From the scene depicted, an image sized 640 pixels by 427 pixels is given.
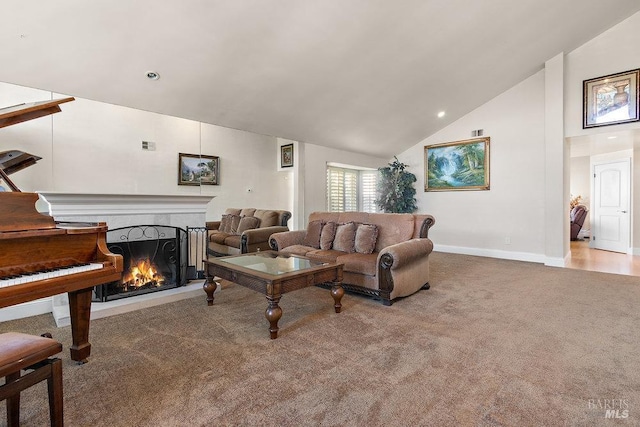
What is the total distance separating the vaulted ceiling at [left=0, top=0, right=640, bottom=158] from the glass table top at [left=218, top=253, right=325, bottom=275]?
2.20 meters

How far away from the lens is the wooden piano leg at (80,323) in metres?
2.01

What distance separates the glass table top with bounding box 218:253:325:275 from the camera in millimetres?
2869

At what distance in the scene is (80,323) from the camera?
206 cm

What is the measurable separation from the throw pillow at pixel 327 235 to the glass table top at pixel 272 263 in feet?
2.29

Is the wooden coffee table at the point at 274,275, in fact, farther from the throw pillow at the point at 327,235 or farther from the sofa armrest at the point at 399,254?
the throw pillow at the point at 327,235

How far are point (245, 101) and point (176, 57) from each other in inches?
46.2

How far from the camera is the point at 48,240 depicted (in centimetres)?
176

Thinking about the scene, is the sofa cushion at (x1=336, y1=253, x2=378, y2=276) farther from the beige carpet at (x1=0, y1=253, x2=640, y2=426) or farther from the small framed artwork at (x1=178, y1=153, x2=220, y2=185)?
the small framed artwork at (x1=178, y1=153, x2=220, y2=185)

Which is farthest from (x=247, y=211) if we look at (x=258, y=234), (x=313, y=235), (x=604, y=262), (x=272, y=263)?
(x=604, y=262)

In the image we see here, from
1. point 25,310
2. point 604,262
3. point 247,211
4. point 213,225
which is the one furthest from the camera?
point 604,262

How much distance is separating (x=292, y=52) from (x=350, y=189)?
167 inches

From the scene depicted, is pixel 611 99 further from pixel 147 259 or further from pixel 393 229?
pixel 147 259

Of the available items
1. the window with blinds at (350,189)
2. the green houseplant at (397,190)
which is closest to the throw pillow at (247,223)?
the window with blinds at (350,189)

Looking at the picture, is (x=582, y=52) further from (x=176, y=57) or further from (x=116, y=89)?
(x=116, y=89)
